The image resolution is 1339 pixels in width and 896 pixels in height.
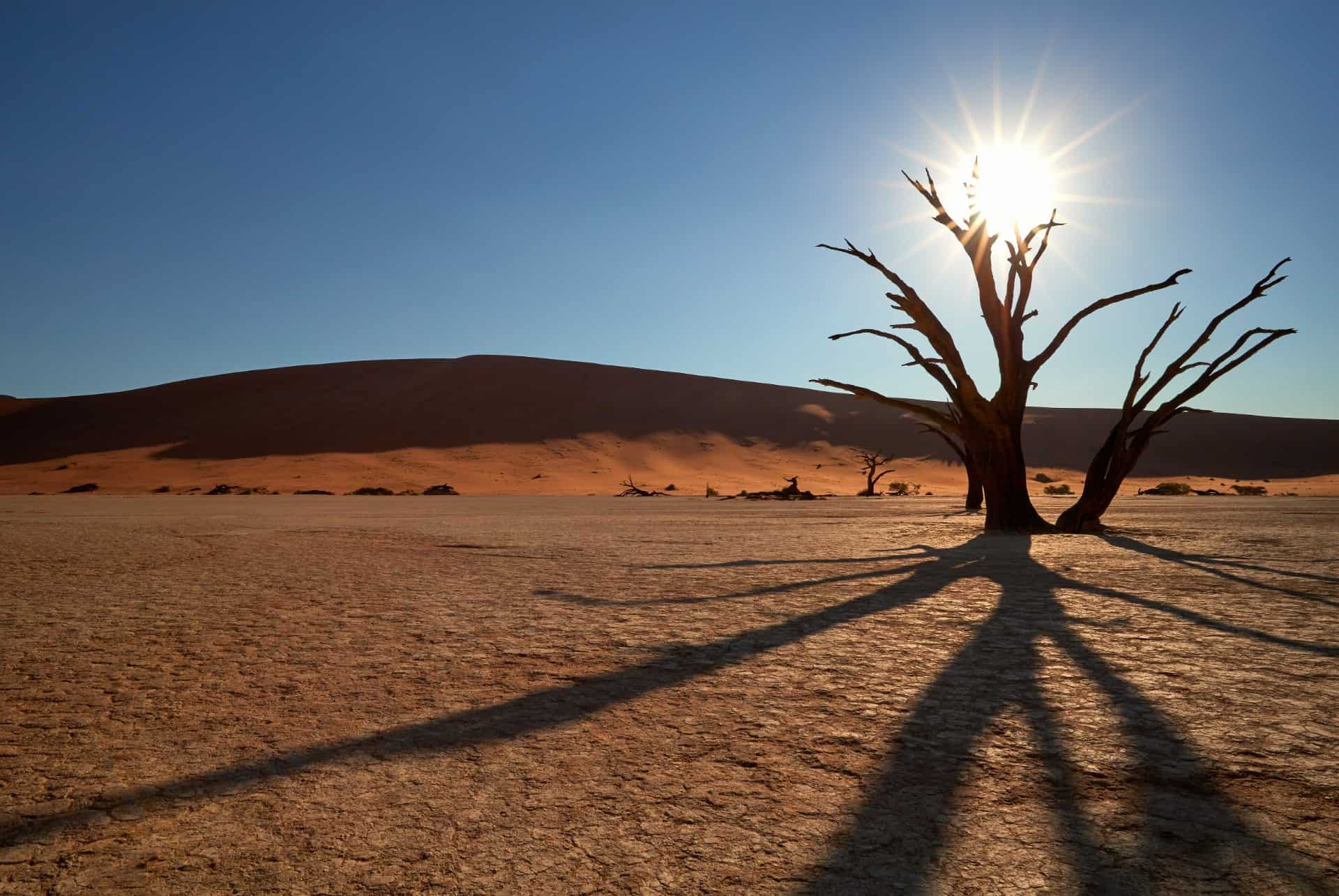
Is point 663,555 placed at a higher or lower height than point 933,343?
lower

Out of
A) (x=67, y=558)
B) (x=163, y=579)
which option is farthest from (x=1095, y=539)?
(x=67, y=558)

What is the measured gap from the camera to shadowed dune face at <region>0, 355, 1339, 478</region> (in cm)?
4494

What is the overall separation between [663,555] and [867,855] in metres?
5.45

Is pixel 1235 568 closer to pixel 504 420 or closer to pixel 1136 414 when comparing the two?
pixel 1136 414

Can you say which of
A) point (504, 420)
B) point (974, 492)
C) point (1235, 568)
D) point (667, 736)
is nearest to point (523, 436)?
point (504, 420)

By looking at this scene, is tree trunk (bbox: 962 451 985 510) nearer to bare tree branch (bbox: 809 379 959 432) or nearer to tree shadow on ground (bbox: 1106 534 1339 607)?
bare tree branch (bbox: 809 379 959 432)

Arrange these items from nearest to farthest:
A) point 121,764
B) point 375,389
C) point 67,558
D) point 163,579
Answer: point 121,764, point 163,579, point 67,558, point 375,389

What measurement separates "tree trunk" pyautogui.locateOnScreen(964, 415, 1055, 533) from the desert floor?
4.83 m

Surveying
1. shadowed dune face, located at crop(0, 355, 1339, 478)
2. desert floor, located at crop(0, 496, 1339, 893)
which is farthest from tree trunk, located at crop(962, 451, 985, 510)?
shadowed dune face, located at crop(0, 355, 1339, 478)

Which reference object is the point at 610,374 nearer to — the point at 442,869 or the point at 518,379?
the point at 518,379

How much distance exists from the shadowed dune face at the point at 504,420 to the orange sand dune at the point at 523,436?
179 mm

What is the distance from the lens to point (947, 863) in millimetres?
1458

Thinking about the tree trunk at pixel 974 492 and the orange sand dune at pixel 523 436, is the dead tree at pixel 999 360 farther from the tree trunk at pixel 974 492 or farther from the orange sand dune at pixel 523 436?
the orange sand dune at pixel 523 436

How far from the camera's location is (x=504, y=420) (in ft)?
157
